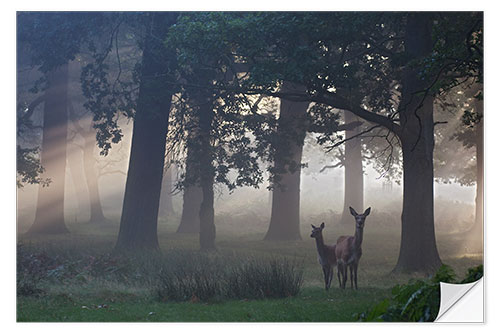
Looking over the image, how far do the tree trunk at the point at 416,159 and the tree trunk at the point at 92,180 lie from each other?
572cm

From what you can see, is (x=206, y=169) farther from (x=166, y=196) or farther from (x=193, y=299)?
(x=193, y=299)

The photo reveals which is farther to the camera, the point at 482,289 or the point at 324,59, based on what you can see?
the point at 324,59

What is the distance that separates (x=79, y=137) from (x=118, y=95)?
4.82 feet

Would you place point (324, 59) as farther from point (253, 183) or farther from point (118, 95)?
point (118, 95)

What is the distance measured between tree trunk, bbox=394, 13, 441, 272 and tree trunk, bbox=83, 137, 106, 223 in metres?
5.72

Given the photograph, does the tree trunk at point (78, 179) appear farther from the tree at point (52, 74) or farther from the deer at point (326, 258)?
the deer at point (326, 258)

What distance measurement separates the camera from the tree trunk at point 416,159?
10.0 metres

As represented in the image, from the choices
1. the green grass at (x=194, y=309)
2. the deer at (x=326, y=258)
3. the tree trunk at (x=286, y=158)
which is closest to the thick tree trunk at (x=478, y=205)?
the green grass at (x=194, y=309)

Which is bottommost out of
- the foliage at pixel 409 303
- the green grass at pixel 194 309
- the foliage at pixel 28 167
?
the green grass at pixel 194 309

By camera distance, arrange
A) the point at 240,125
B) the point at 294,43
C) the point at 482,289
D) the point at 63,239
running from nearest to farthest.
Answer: the point at 482,289 → the point at 294,43 → the point at 63,239 → the point at 240,125

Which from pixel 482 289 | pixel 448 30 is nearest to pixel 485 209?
pixel 482 289

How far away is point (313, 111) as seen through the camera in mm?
11055

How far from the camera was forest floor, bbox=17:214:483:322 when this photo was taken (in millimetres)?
7914

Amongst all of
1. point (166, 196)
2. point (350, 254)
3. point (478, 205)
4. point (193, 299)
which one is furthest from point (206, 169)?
point (478, 205)
